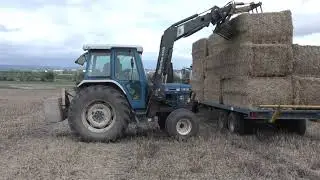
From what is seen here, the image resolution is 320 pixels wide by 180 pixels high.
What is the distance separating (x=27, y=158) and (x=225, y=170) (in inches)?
138

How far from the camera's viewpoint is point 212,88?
50.8 feet

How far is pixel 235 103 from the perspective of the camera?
42.7 feet

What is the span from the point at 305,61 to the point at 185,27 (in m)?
2.86

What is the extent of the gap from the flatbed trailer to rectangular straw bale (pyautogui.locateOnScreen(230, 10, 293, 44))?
1463 millimetres

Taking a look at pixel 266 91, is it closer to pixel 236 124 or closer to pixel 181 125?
pixel 236 124

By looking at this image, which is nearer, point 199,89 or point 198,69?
point 199,89

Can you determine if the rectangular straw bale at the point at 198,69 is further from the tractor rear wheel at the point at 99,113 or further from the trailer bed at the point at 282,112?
the tractor rear wheel at the point at 99,113

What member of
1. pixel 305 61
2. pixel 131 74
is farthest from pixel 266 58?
pixel 131 74

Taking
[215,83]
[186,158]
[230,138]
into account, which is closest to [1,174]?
[186,158]

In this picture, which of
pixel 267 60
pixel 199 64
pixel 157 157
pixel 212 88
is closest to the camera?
pixel 157 157

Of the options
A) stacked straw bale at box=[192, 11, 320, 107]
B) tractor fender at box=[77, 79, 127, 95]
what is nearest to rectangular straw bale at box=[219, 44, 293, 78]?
stacked straw bale at box=[192, 11, 320, 107]

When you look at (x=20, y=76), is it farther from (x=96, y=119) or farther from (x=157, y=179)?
(x=157, y=179)

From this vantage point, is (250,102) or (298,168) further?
(250,102)

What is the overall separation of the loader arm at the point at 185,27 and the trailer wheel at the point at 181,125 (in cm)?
88
